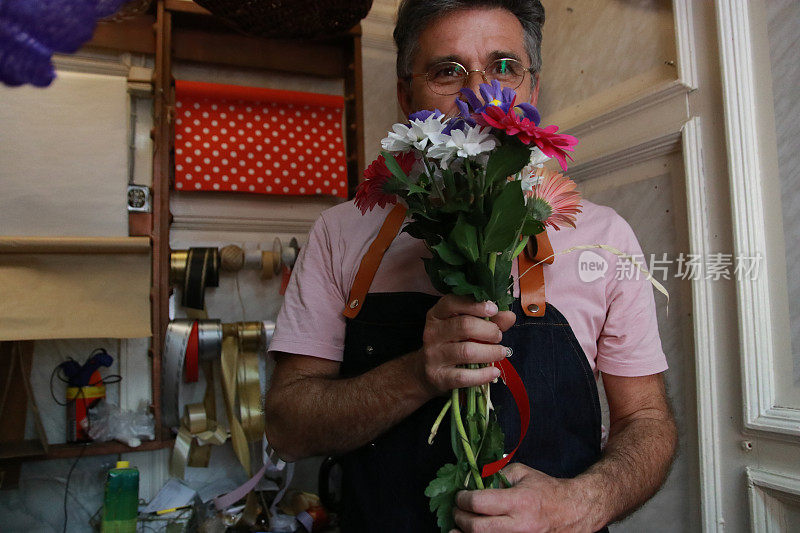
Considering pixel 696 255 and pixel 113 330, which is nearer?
pixel 696 255

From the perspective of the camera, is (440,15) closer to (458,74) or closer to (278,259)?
(458,74)

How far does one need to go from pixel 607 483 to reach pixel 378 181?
53 cm

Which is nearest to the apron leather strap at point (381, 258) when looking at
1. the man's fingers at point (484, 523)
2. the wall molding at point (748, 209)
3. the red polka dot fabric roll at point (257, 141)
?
the man's fingers at point (484, 523)

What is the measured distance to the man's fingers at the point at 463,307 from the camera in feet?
2.31

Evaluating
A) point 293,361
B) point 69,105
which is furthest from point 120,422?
point 293,361

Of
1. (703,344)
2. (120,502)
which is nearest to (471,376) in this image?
(703,344)

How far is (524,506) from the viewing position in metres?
0.71

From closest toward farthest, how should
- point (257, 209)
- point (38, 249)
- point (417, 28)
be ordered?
point (417, 28)
point (38, 249)
point (257, 209)

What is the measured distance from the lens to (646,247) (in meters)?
1.49

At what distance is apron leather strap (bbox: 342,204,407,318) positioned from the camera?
1.00 m

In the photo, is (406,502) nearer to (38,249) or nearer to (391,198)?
(391,198)

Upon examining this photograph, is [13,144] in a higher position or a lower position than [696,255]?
higher

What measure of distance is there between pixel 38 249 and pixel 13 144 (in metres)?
0.36

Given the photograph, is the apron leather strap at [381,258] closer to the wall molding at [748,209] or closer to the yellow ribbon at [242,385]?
the wall molding at [748,209]
